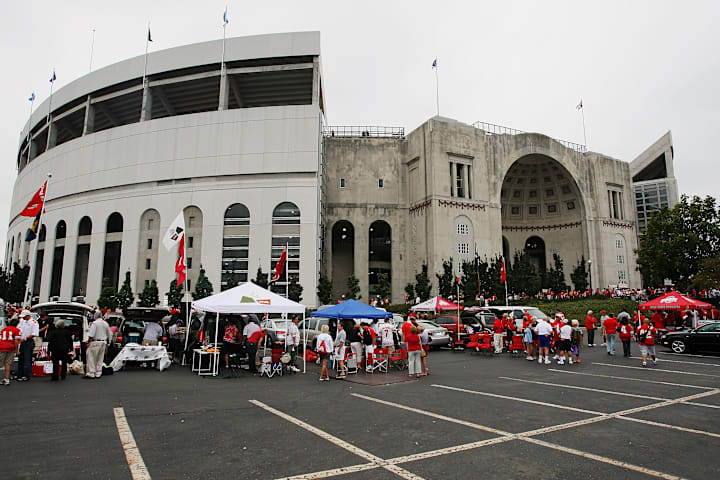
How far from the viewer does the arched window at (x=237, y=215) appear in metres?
42.1

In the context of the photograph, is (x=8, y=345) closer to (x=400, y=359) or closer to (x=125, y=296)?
(x=400, y=359)

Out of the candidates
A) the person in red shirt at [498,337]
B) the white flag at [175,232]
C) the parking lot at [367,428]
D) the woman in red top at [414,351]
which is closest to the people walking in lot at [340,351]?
the parking lot at [367,428]

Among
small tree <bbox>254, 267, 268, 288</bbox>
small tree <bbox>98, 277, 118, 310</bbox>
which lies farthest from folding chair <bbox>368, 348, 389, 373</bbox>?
small tree <bbox>98, 277, 118, 310</bbox>

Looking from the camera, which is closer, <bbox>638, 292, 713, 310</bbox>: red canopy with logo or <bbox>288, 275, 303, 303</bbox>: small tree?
<bbox>638, 292, 713, 310</bbox>: red canopy with logo

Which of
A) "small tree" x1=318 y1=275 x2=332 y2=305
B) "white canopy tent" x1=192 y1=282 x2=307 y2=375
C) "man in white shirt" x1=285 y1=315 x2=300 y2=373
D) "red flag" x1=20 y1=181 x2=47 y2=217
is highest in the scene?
"red flag" x1=20 y1=181 x2=47 y2=217

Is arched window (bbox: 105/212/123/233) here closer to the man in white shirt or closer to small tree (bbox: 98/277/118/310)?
small tree (bbox: 98/277/118/310)

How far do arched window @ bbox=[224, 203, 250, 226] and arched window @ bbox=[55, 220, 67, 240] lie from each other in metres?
22.2

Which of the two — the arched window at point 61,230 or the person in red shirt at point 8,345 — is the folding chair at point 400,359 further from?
the arched window at point 61,230

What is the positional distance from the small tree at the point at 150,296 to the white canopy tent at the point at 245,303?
93.8ft

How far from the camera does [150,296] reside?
129ft

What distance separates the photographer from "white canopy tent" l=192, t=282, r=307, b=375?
43.2 feet

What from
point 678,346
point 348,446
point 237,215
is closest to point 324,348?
point 348,446

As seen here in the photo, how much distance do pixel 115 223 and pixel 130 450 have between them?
4749cm

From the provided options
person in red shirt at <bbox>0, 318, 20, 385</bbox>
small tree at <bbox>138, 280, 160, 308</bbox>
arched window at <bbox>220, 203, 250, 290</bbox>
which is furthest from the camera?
arched window at <bbox>220, 203, 250, 290</bbox>
